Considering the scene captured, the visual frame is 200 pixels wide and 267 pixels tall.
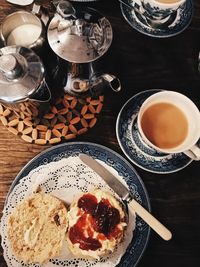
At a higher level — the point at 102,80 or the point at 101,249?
the point at 102,80

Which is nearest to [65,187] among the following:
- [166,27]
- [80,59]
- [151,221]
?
[151,221]

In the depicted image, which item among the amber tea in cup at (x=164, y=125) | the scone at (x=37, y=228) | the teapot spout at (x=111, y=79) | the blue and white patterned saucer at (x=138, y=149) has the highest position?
the teapot spout at (x=111, y=79)

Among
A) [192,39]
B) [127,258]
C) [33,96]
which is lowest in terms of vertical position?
[127,258]

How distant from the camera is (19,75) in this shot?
3.31 ft

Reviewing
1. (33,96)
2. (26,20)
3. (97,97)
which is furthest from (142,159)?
(26,20)

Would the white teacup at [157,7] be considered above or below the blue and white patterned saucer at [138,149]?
above

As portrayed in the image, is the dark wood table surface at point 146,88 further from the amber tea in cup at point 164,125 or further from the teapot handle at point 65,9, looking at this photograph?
the teapot handle at point 65,9

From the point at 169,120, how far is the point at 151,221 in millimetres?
287

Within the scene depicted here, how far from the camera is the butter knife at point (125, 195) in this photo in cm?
105

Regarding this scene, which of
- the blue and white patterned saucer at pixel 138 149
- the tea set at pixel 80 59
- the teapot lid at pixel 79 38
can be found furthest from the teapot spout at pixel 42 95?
the blue and white patterned saucer at pixel 138 149

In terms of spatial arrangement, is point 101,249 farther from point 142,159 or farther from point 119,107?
point 119,107

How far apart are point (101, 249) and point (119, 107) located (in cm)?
41

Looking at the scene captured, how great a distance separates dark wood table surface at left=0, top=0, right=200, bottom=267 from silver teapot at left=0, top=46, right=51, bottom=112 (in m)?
0.18

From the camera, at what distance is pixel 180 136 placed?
3.70 ft
